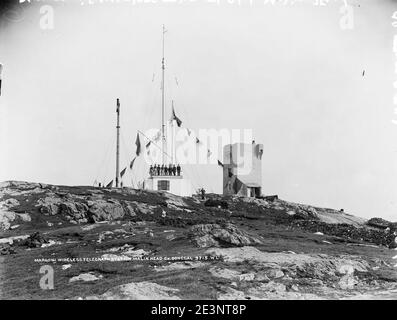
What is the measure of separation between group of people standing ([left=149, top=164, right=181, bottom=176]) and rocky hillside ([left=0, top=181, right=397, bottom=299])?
1518 mm

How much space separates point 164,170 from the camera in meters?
32.3

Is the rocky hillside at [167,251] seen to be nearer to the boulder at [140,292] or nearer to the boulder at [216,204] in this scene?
the boulder at [140,292]

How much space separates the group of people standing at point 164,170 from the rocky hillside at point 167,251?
1.52 meters

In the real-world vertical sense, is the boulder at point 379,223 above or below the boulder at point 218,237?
below

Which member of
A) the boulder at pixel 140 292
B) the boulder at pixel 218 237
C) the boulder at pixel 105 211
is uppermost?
the boulder at pixel 105 211

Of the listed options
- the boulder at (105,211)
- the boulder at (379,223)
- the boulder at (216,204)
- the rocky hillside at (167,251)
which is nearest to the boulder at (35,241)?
the rocky hillside at (167,251)

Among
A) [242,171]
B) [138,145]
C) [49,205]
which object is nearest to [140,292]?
[138,145]

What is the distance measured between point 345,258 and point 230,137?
8164 mm

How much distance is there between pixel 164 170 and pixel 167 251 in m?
12.3

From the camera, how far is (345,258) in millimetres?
20547

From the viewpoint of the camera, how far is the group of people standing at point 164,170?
31.8 metres

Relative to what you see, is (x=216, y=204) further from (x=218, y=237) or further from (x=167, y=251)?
(x=167, y=251)
